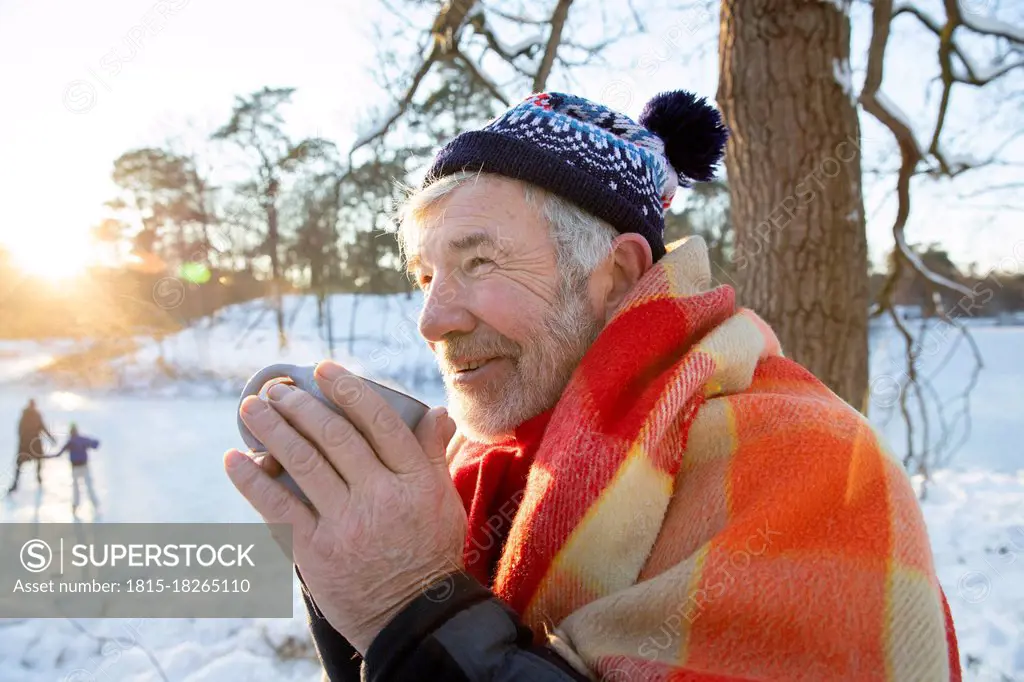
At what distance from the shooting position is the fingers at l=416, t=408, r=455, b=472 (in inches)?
43.3

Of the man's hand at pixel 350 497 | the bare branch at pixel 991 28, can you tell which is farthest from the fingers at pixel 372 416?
the bare branch at pixel 991 28

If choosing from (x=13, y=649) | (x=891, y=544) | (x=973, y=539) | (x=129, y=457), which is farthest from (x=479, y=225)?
(x=129, y=457)

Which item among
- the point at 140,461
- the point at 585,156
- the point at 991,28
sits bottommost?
the point at 140,461

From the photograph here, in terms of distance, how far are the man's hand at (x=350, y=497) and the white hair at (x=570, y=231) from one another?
584mm

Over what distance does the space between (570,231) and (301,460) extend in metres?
0.77

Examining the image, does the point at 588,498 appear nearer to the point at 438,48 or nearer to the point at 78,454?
the point at 438,48

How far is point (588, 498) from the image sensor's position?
41.5 inches

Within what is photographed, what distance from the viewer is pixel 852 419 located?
1.16 metres

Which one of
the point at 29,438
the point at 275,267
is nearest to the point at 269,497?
the point at 29,438

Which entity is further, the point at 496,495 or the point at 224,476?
the point at 224,476

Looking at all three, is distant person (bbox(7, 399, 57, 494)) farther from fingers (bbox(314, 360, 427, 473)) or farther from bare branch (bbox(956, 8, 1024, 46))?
bare branch (bbox(956, 8, 1024, 46))

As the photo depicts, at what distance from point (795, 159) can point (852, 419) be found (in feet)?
6.60

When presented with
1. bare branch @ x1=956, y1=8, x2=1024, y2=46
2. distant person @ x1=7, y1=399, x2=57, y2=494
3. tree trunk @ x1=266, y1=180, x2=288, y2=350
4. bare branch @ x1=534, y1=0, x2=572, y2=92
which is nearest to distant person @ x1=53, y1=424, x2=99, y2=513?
distant person @ x1=7, y1=399, x2=57, y2=494

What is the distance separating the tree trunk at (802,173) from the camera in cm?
281
